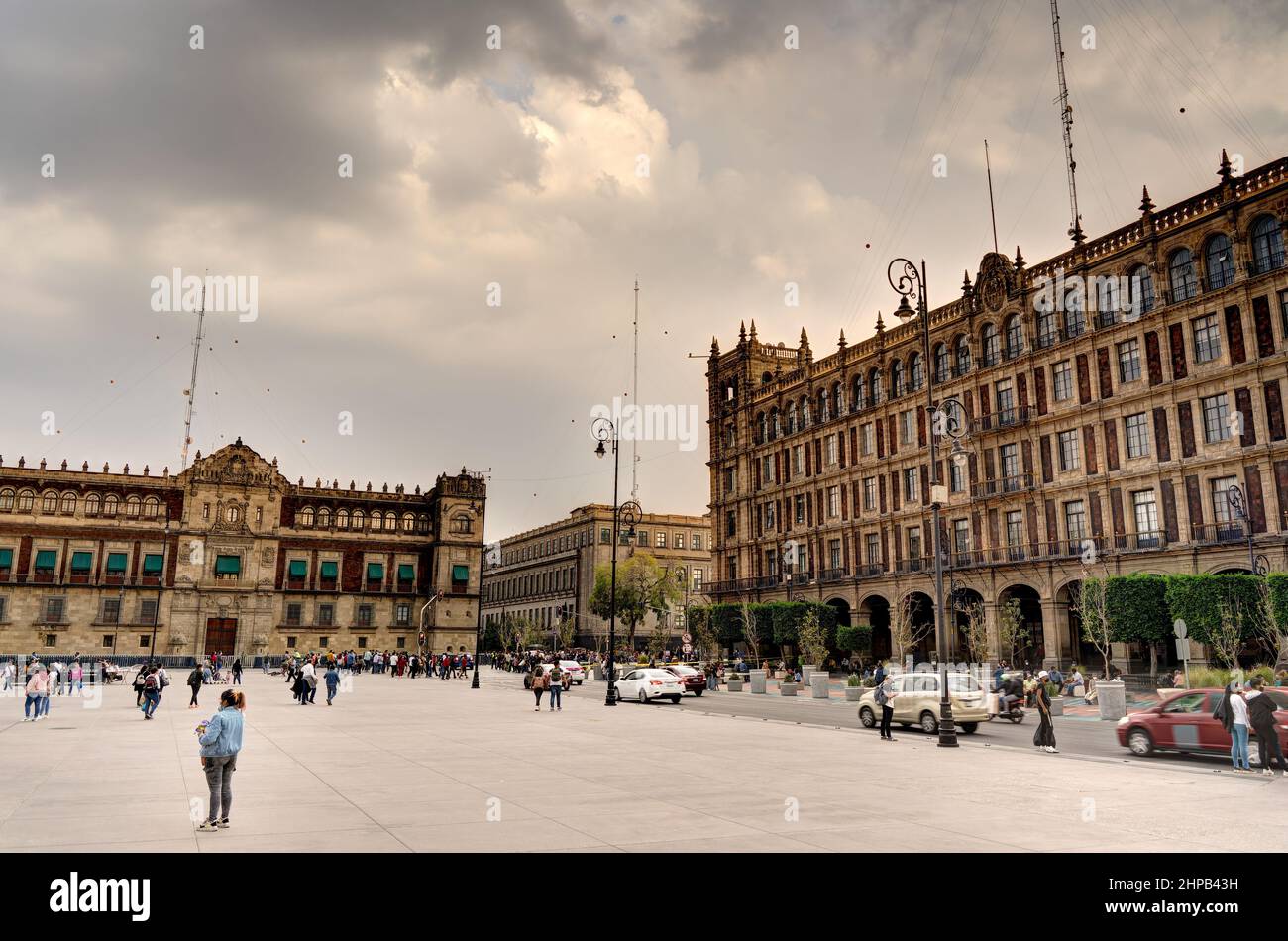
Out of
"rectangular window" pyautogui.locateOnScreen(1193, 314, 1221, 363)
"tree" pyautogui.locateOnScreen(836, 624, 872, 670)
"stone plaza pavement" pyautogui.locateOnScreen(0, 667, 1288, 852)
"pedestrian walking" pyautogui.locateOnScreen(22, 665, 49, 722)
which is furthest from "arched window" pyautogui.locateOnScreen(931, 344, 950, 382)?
"pedestrian walking" pyautogui.locateOnScreen(22, 665, 49, 722)

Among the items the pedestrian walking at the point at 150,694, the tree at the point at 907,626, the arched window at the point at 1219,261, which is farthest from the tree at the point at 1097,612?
the pedestrian walking at the point at 150,694

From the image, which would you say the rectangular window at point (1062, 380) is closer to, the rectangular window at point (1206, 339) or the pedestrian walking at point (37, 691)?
the rectangular window at point (1206, 339)

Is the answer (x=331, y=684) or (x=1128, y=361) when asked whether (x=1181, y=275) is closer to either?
(x=1128, y=361)

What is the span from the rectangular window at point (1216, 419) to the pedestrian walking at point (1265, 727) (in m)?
27.6

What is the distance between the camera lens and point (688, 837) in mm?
9203

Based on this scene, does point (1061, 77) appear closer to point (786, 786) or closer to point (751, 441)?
point (751, 441)

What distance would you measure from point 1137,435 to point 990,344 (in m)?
11.1

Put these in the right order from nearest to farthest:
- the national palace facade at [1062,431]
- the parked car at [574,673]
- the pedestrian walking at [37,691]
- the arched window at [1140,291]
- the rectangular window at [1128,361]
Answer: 1. the pedestrian walking at [37,691]
2. the national palace facade at [1062,431]
3. the arched window at [1140,291]
4. the rectangular window at [1128,361]
5. the parked car at [574,673]

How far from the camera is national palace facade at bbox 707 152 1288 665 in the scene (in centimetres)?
3775

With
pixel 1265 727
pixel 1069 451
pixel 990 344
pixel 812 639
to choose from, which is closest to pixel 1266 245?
pixel 1069 451

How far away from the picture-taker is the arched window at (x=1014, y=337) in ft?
161

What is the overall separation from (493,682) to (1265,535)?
39.0 m

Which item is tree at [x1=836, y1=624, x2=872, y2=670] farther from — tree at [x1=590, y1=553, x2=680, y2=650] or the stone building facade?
the stone building facade
